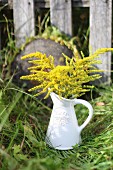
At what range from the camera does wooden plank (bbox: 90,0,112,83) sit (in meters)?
2.95

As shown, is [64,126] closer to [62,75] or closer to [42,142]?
[42,142]

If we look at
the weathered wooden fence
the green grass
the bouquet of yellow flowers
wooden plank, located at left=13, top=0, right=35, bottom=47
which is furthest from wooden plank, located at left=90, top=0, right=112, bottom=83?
the bouquet of yellow flowers

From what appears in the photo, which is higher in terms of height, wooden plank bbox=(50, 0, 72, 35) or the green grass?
wooden plank bbox=(50, 0, 72, 35)

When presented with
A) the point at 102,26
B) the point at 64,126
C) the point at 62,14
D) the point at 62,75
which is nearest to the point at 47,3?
the point at 62,14

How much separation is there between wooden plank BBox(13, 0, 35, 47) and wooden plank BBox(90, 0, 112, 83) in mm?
487

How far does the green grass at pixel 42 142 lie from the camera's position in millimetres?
1956

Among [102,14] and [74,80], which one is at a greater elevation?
[102,14]

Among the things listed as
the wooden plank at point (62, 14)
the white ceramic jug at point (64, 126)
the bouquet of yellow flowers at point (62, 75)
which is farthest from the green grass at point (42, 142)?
the wooden plank at point (62, 14)

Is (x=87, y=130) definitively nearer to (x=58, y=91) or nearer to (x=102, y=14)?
(x=58, y=91)

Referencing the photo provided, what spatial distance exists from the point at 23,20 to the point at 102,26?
2.10 feet

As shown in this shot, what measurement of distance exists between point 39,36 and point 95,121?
33.4 inches

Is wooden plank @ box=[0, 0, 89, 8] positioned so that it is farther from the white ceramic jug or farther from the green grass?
the white ceramic jug

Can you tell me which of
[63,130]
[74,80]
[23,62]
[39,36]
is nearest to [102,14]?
[39,36]

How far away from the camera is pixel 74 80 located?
224 cm
